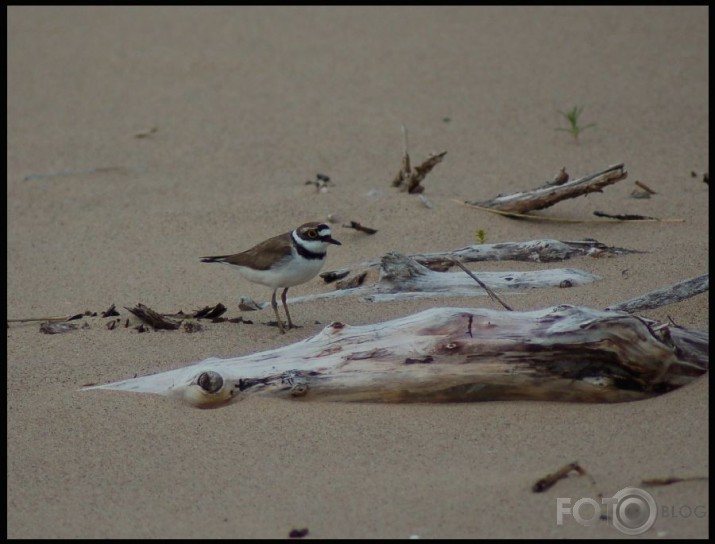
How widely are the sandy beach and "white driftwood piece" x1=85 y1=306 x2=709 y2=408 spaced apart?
87mm

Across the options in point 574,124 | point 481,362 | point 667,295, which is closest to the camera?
point 481,362

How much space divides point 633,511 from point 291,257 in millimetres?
2911

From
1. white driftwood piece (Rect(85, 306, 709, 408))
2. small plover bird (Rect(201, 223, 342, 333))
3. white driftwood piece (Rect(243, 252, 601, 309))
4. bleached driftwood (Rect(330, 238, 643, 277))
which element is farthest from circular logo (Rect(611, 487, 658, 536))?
bleached driftwood (Rect(330, 238, 643, 277))

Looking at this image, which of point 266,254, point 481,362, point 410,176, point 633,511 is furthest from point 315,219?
point 633,511

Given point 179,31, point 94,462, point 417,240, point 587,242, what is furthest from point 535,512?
point 179,31

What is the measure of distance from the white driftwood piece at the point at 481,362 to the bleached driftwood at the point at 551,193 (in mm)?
2343

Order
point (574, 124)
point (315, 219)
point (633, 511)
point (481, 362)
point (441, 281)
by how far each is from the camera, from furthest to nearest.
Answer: point (574, 124)
point (315, 219)
point (441, 281)
point (481, 362)
point (633, 511)

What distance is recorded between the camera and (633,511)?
4090 millimetres

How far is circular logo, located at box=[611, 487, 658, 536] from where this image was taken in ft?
13.1

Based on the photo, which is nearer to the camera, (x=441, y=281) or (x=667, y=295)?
(x=667, y=295)

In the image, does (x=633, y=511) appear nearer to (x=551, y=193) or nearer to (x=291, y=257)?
(x=291, y=257)

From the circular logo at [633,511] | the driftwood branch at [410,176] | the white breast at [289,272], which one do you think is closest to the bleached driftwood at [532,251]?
the white breast at [289,272]

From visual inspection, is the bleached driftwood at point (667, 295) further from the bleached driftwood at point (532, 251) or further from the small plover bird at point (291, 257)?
the small plover bird at point (291, 257)

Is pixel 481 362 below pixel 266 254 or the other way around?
below
